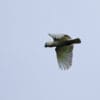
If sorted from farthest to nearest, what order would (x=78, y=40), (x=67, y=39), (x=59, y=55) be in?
(x=59, y=55) < (x=67, y=39) < (x=78, y=40)

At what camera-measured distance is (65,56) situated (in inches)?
190

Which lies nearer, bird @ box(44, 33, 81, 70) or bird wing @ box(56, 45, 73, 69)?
bird @ box(44, 33, 81, 70)

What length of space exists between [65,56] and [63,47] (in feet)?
0.52

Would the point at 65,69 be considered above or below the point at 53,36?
below

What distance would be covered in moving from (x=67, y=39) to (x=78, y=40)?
0.34 metres

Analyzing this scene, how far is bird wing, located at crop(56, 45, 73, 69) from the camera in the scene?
474 cm

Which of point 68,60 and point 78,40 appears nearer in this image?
point 78,40

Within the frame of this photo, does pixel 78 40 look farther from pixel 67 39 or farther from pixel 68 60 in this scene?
pixel 68 60

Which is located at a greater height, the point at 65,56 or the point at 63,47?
the point at 63,47

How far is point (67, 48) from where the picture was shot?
4781 millimetres

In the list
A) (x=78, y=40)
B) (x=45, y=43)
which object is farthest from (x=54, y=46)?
(x=78, y=40)

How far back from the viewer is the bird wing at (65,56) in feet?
15.6

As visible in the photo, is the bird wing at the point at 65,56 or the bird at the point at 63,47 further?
the bird wing at the point at 65,56

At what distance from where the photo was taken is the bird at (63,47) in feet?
15.1
